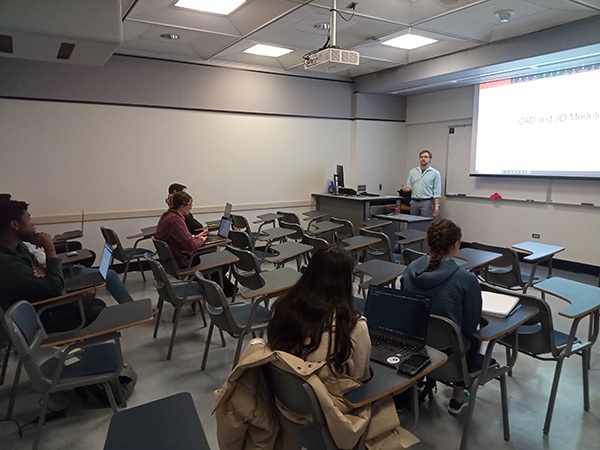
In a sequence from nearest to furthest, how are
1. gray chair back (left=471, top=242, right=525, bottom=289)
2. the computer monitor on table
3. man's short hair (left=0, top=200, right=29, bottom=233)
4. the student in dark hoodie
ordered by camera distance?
the student in dark hoodie < man's short hair (left=0, top=200, right=29, bottom=233) < gray chair back (left=471, top=242, right=525, bottom=289) < the computer monitor on table

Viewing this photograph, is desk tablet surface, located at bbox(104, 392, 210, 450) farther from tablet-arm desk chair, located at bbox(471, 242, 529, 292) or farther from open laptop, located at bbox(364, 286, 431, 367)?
tablet-arm desk chair, located at bbox(471, 242, 529, 292)

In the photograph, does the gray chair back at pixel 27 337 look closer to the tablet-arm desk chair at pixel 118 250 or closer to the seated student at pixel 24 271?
the seated student at pixel 24 271

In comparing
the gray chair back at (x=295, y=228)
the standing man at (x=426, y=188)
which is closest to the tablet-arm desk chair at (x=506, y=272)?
the gray chair back at (x=295, y=228)

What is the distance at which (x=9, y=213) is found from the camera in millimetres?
2791

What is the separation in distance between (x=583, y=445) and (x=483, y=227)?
5.15 m

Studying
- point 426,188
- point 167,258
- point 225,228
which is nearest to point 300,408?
point 167,258

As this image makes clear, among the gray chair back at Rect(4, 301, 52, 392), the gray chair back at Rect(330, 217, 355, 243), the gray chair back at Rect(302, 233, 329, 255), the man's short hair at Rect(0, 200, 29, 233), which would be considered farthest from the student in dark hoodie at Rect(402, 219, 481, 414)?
the gray chair back at Rect(330, 217, 355, 243)

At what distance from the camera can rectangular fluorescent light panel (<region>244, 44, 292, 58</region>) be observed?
5.60 m

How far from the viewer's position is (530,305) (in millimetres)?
2262

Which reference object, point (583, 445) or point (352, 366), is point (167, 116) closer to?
point (352, 366)

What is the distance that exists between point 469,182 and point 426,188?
2.49 feet

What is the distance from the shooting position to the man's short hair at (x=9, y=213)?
2.75 meters

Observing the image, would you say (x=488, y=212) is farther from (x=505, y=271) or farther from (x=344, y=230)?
(x=505, y=271)

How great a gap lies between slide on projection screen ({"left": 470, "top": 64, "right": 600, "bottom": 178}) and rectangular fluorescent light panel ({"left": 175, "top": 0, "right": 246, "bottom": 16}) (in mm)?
4363
